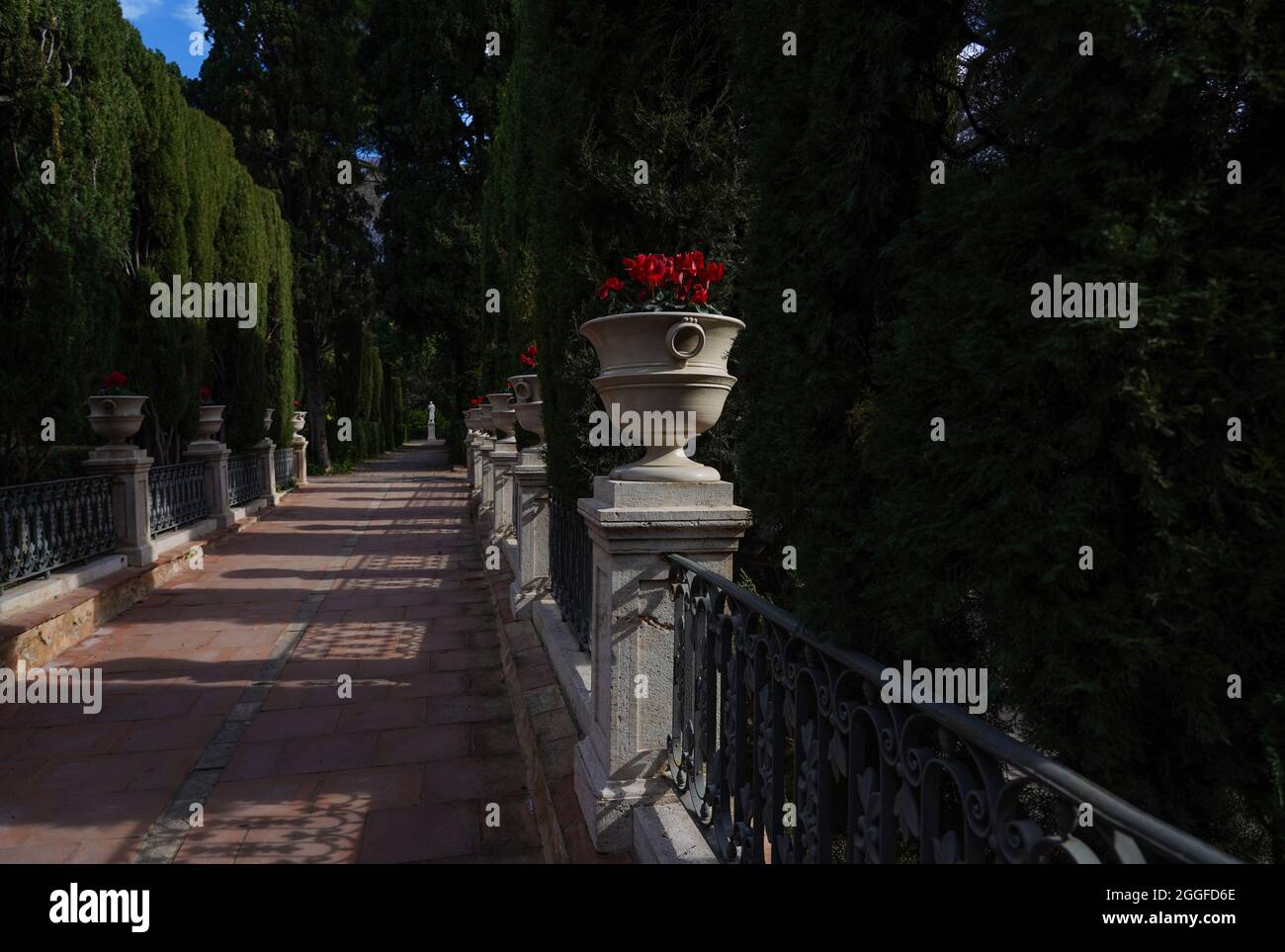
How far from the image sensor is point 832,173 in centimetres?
172

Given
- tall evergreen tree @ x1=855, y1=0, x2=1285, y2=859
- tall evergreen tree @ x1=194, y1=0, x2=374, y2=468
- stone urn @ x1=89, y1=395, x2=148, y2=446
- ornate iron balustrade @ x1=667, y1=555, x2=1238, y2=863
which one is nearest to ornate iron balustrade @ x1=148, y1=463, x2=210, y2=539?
stone urn @ x1=89, y1=395, x2=148, y2=446

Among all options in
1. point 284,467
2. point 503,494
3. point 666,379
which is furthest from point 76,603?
point 284,467

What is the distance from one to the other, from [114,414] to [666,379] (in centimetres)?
787

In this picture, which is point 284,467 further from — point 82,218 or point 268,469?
point 82,218

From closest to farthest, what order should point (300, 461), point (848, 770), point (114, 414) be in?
point (848, 770) → point (114, 414) → point (300, 461)

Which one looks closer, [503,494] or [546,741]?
[546,741]

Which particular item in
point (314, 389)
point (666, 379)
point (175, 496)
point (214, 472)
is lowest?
point (175, 496)

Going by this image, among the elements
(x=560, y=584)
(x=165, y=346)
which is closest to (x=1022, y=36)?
(x=560, y=584)

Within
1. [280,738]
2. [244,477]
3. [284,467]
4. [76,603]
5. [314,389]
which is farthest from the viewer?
A: [314,389]

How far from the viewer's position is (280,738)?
448 cm

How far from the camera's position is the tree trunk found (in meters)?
23.3

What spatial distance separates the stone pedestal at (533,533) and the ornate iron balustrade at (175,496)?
5.63m

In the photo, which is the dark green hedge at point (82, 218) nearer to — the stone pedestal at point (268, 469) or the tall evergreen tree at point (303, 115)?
the stone pedestal at point (268, 469)
